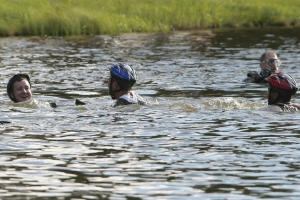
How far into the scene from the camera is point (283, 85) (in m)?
16.1

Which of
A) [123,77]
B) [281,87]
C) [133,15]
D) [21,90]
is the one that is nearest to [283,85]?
[281,87]

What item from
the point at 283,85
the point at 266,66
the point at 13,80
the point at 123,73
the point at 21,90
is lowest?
the point at 266,66

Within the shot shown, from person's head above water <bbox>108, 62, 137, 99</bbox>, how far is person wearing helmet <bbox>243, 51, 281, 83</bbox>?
632 cm

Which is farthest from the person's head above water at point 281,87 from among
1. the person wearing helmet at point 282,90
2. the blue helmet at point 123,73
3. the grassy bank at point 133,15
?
the grassy bank at point 133,15

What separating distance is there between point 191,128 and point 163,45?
2219cm

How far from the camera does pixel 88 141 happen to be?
535 inches

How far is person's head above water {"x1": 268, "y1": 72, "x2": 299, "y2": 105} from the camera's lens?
16.1m

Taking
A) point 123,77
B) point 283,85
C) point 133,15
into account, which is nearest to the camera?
point 283,85

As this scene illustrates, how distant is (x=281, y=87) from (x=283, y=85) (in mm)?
58

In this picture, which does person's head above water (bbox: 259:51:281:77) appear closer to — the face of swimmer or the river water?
the river water

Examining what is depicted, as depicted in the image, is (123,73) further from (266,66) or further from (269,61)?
(266,66)

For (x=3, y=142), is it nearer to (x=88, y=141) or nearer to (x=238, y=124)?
(x=88, y=141)

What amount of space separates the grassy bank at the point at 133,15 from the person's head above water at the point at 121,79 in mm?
25025

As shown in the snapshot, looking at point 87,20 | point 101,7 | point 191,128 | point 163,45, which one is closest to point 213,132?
point 191,128
